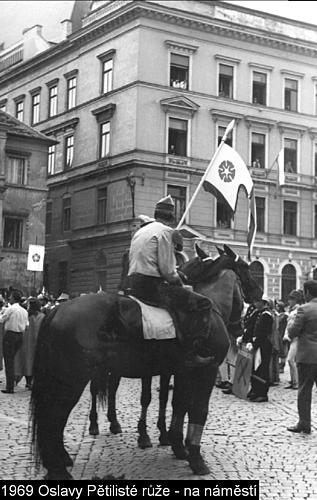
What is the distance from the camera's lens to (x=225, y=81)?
40.4 metres

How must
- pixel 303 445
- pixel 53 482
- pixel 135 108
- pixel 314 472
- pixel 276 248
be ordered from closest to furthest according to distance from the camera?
pixel 53 482 → pixel 314 472 → pixel 303 445 → pixel 135 108 → pixel 276 248

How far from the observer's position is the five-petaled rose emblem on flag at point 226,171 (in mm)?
17016

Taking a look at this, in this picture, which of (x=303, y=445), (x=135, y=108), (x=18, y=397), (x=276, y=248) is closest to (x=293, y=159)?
(x=276, y=248)

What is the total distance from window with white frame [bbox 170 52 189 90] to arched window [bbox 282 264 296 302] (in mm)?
11494

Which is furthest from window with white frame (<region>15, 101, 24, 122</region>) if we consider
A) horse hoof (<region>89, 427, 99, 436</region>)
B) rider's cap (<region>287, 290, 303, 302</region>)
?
horse hoof (<region>89, 427, 99, 436</region>)

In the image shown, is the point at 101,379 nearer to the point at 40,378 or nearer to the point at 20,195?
the point at 40,378

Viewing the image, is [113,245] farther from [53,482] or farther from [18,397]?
[53,482]

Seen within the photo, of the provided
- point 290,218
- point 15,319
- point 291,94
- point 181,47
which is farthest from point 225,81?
point 15,319

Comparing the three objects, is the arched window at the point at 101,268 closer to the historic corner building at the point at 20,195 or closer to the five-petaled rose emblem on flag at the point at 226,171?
the historic corner building at the point at 20,195

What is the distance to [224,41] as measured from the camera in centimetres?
3950

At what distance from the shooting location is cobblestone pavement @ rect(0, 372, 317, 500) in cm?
666

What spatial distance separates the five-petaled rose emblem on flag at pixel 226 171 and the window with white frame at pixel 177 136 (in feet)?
70.9

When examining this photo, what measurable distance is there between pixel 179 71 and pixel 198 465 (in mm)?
34141

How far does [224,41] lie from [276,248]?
38.2 feet
